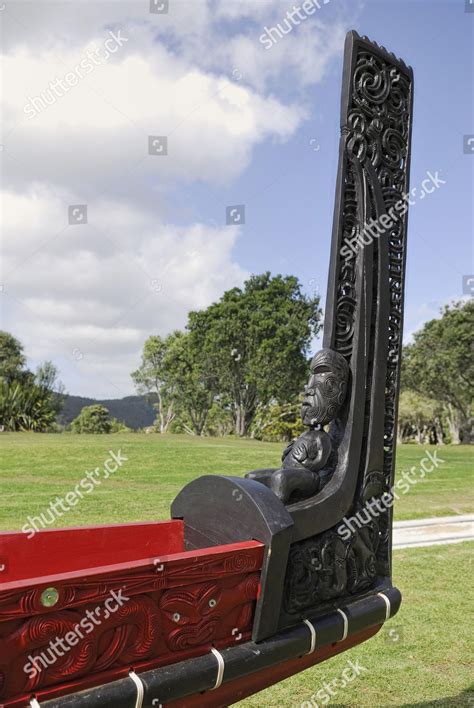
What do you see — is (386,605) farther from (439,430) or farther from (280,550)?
(439,430)

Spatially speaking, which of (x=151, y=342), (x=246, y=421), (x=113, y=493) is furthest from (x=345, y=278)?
(x=151, y=342)

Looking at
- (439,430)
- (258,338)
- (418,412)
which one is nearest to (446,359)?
(418,412)

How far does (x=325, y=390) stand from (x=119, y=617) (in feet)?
3.51

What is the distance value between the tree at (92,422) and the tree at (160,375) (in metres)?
3.57

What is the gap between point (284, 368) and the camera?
69.5 feet

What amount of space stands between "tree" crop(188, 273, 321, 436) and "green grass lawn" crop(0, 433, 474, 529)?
18.4 ft

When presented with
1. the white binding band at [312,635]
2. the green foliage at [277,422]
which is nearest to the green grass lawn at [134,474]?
the white binding band at [312,635]

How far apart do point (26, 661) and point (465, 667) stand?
3.05 metres

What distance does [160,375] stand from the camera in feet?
82.6

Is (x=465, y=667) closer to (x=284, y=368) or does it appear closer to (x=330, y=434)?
(x=330, y=434)

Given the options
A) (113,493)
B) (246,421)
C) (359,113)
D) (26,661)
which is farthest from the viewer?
(246,421)

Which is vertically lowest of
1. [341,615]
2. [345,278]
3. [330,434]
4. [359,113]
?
[341,615]

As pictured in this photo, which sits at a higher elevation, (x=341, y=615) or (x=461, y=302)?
(x=461, y=302)

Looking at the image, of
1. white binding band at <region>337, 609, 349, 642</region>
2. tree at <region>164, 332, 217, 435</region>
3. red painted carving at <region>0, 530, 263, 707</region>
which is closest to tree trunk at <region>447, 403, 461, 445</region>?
tree at <region>164, 332, 217, 435</region>
